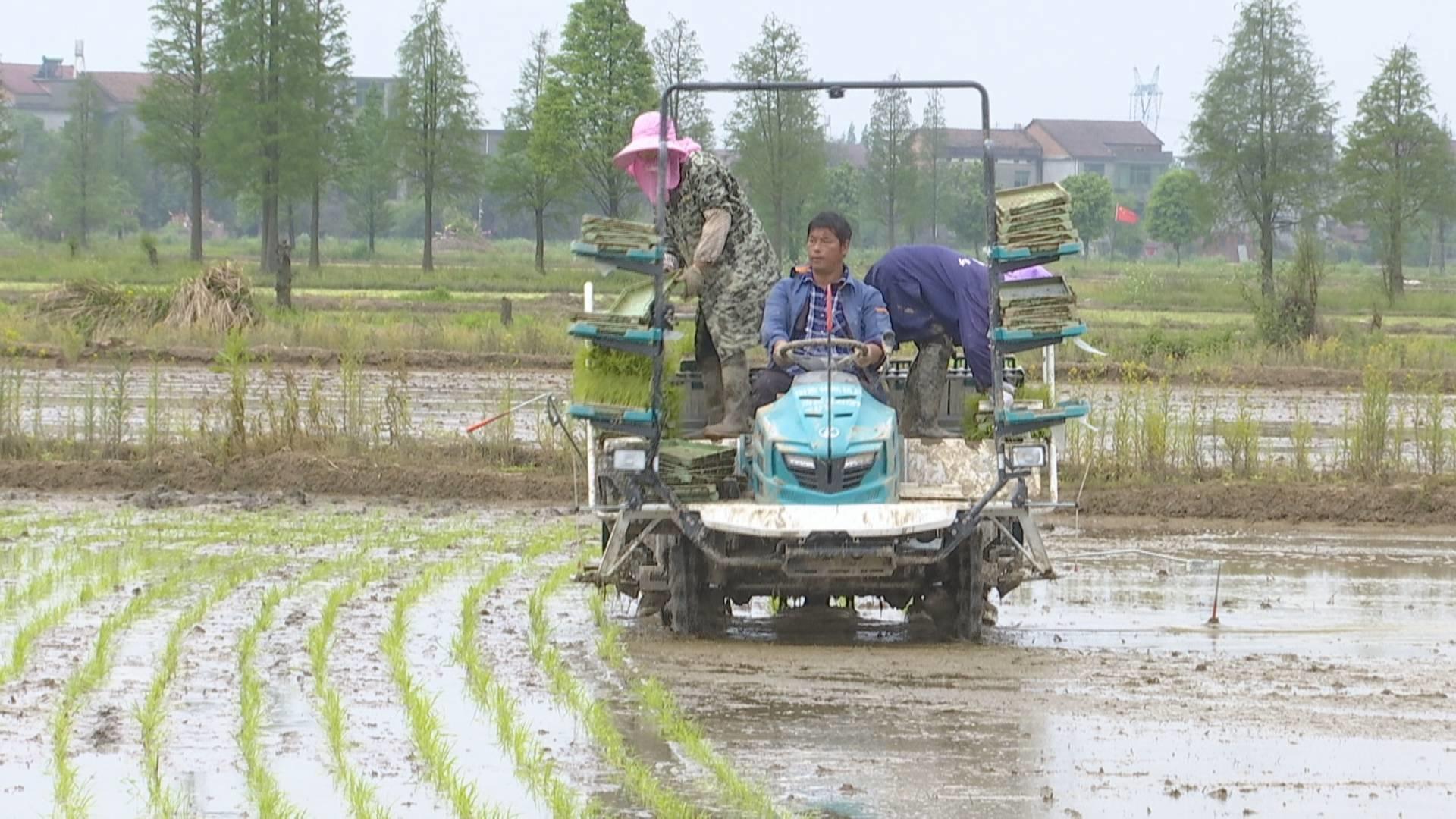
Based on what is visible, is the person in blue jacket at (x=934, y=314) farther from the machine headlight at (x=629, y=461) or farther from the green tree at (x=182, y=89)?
the green tree at (x=182, y=89)

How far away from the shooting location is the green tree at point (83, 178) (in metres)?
94.8

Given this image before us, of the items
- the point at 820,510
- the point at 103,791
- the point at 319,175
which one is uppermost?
the point at 319,175

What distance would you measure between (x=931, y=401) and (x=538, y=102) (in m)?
53.0

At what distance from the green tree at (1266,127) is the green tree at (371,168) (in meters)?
26.6

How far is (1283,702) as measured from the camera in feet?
30.7

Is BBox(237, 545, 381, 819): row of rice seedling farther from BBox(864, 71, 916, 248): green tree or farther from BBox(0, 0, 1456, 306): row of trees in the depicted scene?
BBox(864, 71, 916, 248): green tree

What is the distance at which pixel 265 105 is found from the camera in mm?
64938

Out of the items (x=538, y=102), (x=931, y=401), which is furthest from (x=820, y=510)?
(x=538, y=102)

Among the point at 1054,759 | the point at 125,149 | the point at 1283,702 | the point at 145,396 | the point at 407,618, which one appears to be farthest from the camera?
the point at 125,149

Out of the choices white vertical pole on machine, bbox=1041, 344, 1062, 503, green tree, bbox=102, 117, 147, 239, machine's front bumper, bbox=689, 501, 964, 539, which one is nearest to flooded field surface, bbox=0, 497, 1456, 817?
machine's front bumper, bbox=689, 501, 964, 539

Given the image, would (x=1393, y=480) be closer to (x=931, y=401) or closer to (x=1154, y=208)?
(x=931, y=401)

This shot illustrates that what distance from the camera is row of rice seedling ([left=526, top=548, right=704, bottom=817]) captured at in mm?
7527

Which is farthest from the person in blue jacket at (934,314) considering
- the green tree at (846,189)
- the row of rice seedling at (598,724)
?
the green tree at (846,189)

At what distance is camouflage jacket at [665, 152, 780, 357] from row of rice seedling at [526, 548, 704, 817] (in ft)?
6.03
